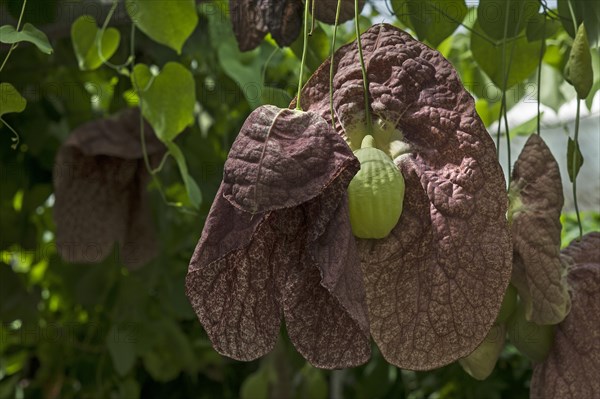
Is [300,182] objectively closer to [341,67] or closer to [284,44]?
[341,67]

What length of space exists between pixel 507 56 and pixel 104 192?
649 millimetres

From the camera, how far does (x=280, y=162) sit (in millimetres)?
581

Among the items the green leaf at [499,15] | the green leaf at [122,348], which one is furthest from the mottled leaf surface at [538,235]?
the green leaf at [122,348]

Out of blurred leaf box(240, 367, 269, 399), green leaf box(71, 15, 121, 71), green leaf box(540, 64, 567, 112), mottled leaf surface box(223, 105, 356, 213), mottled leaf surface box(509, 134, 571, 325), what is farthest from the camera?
blurred leaf box(240, 367, 269, 399)

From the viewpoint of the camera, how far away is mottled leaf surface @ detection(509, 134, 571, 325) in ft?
2.60

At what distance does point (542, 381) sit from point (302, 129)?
1.25 feet

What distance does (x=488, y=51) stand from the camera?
1013 mm

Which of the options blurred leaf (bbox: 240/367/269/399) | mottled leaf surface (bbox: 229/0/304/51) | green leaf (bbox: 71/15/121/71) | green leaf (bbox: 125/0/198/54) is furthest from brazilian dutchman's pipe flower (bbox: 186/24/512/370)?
blurred leaf (bbox: 240/367/269/399)

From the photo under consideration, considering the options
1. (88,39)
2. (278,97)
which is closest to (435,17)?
(278,97)

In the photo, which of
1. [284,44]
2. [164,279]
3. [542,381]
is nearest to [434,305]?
[542,381]

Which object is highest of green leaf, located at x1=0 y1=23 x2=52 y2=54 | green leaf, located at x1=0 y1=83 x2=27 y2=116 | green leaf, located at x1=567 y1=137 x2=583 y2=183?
green leaf, located at x1=0 y1=23 x2=52 y2=54

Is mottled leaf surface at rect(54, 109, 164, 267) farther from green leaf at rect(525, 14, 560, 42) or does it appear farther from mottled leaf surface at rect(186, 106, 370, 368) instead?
mottled leaf surface at rect(186, 106, 370, 368)

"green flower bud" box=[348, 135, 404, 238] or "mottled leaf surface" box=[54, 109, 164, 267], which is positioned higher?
"green flower bud" box=[348, 135, 404, 238]

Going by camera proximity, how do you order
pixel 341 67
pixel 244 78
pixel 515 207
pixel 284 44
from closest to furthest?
pixel 341 67
pixel 515 207
pixel 284 44
pixel 244 78
